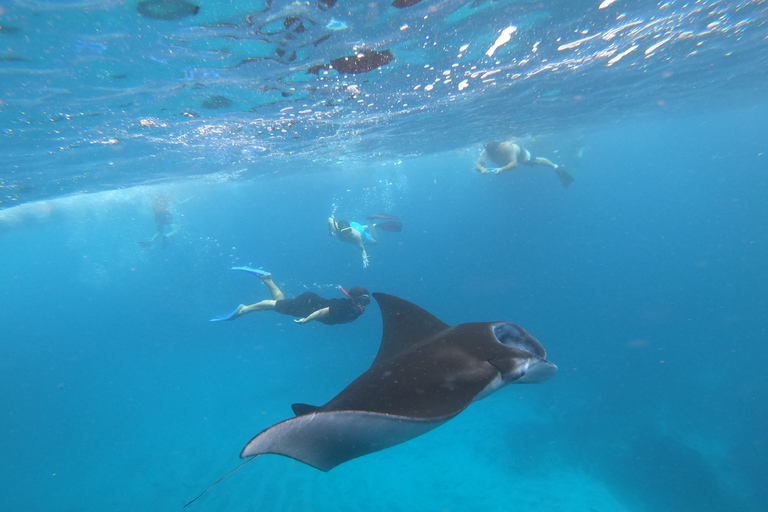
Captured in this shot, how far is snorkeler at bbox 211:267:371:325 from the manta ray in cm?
461

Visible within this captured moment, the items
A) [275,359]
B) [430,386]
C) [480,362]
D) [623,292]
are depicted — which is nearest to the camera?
[430,386]

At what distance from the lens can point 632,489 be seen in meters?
9.84

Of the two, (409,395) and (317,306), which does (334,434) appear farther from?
(317,306)

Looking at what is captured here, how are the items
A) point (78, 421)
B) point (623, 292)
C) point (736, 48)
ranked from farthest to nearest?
point (623, 292) < point (78, 421) < point (736, 48)

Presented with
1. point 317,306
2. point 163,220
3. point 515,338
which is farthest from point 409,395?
A: point 163,220

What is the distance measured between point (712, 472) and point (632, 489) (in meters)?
2.64

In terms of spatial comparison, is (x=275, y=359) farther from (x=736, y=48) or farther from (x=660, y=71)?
→ (x=736, y=48)

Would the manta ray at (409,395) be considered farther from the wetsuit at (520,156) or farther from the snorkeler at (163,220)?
the snorkeler at (163,220)

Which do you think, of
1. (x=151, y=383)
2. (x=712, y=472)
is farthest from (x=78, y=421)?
(x=712, y=472)

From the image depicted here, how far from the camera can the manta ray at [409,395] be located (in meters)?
2.18

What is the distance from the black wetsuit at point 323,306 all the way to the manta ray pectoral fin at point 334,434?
651cm

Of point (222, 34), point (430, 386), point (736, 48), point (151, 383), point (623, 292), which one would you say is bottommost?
point (623, 292)

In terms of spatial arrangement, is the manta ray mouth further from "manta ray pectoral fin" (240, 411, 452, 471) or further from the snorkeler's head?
the snorkeler's head

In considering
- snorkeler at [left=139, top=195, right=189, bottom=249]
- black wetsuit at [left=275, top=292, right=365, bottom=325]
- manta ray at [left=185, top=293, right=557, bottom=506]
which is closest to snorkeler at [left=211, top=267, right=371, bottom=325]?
black wetsuit at [left=275, top=292, right=365, bottom=325]
